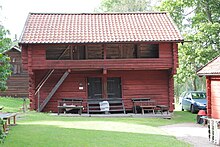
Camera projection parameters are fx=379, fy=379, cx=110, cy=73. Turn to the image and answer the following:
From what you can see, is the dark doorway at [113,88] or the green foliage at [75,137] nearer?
the green foliage at [75,137]

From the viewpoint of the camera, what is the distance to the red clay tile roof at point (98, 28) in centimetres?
2380

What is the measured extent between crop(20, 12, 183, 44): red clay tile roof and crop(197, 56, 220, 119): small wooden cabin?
488 centimetres

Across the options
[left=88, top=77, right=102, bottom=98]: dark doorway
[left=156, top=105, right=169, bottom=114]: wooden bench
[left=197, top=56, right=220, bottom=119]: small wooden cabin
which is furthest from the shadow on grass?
[left=88, top=77, right=102, bottom=98]: dark doorway

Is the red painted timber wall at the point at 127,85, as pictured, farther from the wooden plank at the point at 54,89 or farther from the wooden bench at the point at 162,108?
the wooden plank at the point at 54,89

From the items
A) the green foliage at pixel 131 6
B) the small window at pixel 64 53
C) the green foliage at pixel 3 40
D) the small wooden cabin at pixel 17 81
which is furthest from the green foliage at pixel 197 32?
the green foliage at pixel 3 40

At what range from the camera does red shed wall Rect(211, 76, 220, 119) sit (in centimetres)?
1862

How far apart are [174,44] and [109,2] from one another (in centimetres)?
3295

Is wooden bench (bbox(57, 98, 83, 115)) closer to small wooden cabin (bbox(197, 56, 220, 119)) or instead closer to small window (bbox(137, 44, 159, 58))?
small window (bbox(137, 44, 159, 58))

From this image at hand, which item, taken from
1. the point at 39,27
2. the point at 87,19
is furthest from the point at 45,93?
the point at 87,19

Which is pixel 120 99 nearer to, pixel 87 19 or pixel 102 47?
pixel 102 47

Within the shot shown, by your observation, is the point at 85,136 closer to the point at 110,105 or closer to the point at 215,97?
the point at 215,97

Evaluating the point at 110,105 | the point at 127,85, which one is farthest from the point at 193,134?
the point at 127,85

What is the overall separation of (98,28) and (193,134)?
38.7 ft

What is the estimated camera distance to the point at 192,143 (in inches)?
532
